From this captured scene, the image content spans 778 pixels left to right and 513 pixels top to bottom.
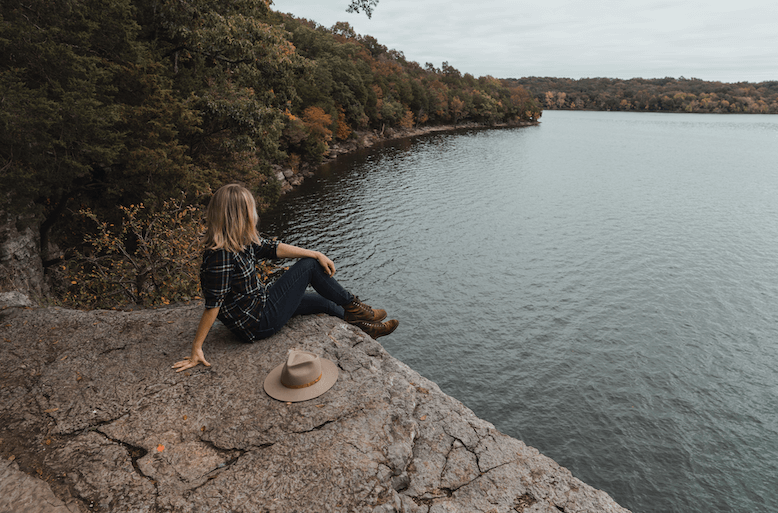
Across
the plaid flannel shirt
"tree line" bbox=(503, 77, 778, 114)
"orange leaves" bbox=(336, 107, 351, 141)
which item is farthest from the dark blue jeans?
"tree line" bbox=(503, 77, 778, 114)

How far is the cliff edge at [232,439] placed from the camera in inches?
151

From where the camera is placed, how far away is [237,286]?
16.8 ft

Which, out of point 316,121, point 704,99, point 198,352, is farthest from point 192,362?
point 704,99

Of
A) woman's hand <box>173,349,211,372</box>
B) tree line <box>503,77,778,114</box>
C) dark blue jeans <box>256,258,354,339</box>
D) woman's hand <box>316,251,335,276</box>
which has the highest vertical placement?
tree line <box>503,77,778,114</box>

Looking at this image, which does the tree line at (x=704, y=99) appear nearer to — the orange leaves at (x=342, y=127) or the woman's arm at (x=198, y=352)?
the orange leaves at (x=342, y=127)

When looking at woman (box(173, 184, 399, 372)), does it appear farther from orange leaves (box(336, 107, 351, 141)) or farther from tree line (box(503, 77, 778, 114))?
tree line (box(503, 77, 778, 114))

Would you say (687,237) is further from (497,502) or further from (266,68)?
(497,502)

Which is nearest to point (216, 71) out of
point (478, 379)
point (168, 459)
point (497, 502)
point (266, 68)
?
point (266, 68)

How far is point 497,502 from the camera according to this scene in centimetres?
422

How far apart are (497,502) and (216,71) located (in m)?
23.9

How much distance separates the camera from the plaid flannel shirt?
4.85 meters

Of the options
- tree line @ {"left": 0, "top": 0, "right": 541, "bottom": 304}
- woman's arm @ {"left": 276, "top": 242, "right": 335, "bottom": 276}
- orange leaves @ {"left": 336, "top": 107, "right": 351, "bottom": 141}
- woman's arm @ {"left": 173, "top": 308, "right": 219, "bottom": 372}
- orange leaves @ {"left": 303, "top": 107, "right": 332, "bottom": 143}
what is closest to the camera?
woman's arm @ {"left": 173, "top": 308, "right": 219, "bottom": 372}

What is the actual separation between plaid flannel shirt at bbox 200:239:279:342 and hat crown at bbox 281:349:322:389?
3.02 ft

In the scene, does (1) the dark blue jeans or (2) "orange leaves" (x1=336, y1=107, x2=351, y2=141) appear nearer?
(1) the dark blue jeans
